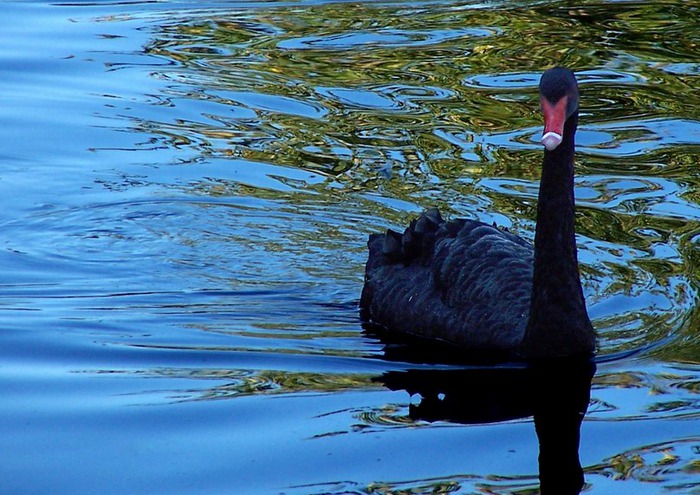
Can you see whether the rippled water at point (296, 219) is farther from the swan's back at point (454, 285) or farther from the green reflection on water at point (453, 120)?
the swan's back at point (454, 285)

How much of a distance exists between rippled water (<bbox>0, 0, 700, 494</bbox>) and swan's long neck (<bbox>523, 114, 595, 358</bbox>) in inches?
8.9

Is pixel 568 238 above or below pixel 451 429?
above

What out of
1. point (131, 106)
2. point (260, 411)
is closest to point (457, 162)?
point (131, 106)

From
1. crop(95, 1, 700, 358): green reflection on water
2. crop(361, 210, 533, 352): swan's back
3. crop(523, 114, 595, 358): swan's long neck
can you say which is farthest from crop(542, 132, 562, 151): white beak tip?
crop(95, 1, 700, 358): green reflection on water

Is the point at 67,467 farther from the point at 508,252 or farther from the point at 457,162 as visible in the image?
the point at 457,162

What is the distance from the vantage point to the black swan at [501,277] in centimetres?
591

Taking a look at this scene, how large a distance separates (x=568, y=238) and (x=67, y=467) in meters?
2.41

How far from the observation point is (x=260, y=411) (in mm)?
5418

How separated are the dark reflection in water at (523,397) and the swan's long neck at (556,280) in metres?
0.10

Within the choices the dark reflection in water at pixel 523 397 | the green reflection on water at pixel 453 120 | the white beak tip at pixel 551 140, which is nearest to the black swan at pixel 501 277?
the white beak tip at pixel 551 140

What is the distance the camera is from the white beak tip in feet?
17.7

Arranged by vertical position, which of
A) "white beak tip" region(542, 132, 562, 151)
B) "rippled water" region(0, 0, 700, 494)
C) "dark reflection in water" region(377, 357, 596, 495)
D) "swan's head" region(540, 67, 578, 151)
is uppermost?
"swan's head" region(540, 67, 578, 151)

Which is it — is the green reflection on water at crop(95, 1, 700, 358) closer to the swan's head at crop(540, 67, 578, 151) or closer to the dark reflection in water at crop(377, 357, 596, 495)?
the dark reflection in water at crop(377, 357, 596, 495)

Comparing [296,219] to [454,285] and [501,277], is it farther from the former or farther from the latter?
[501,277]
